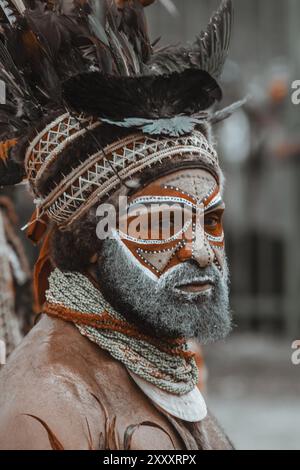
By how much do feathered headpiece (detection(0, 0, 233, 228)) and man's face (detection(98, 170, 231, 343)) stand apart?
10 cm

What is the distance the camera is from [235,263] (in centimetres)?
1236

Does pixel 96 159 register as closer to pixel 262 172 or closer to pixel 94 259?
pixel 94 259

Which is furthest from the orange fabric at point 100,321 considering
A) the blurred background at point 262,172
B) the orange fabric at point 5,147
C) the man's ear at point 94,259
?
the blurred background at point 262,172

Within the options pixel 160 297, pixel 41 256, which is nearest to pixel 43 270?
pixel 41 256

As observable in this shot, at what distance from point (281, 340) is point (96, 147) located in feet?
31.2

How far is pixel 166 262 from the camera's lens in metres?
2.91

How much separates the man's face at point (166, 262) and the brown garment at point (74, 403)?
0.19 m

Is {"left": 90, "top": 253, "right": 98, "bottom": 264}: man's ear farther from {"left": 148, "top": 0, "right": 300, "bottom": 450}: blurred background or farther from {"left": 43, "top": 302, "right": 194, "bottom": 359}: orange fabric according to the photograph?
{"left": 148, "top": 0, "right": 300, "bottom": 450}: blurred background

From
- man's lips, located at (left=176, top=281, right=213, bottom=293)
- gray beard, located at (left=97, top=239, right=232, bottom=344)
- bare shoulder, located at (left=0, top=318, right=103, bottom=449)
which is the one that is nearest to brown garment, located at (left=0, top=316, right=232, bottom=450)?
bare shoulder, located at (left=0, top=318, right=103, bottom=449)

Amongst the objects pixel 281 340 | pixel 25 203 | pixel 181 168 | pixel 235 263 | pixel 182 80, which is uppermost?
pixel 182 80

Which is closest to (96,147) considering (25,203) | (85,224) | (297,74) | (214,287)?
(85,224)

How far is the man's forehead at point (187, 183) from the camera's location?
2.91 metres

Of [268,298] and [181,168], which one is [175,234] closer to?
[181,168]

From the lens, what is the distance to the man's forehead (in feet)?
9.55
